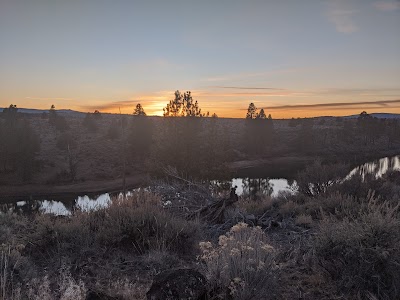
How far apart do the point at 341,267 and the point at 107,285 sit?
289 centimetres

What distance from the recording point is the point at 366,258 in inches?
151

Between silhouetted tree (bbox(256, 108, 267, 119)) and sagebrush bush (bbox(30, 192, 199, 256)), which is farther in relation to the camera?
silhouetted tree (bbox(256, 108, 267, 119))

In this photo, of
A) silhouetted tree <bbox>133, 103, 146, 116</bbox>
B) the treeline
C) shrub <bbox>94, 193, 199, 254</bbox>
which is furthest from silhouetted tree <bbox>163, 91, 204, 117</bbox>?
shrub <bbox>94, 193, 199, 254</bbox>

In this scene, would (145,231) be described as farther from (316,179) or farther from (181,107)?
(181,107)

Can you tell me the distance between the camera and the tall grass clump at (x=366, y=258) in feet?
12.1

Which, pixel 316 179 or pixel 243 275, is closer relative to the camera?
pixel 243 275

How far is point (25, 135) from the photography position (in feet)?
139

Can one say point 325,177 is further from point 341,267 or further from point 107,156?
point 107,156

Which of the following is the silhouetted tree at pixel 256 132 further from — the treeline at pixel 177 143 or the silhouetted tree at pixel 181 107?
the silhouetted tree at pixel 181 107

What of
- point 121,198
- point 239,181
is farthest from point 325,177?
point 239,181

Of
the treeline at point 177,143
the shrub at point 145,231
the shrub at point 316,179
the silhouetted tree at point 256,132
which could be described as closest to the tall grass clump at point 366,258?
the shrub at point 145,231

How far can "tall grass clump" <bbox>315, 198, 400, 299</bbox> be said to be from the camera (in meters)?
3.68

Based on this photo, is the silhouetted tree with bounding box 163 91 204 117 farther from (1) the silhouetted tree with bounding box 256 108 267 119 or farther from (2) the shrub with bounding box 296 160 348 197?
(1) the silhouetted tree with bounding box 256 108 267 119

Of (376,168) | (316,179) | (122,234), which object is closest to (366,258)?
(122,234)
